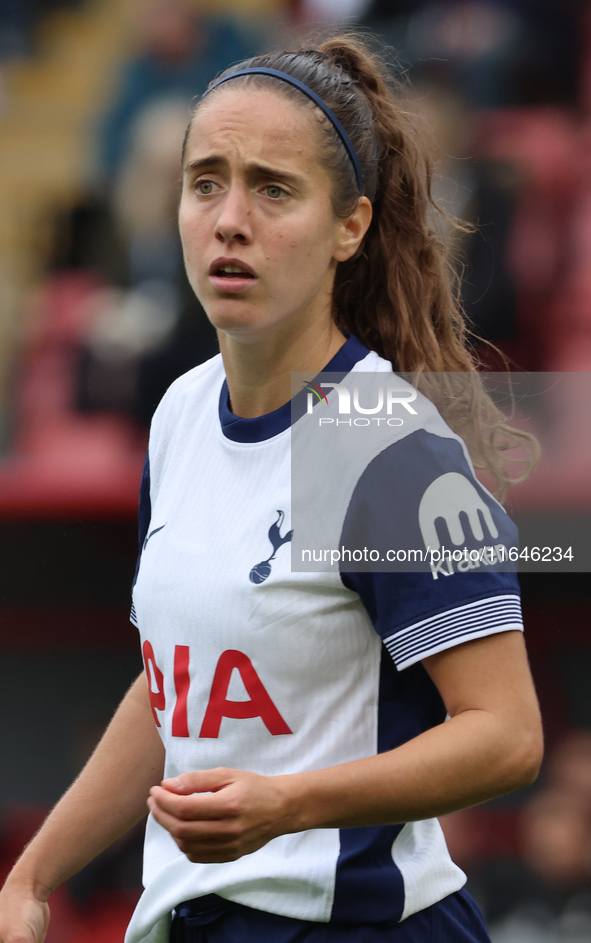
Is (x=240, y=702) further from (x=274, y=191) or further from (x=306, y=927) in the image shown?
(x=274, y=191)

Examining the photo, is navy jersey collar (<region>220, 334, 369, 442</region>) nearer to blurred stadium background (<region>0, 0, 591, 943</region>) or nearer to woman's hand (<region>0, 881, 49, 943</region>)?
woman's hand (<region>0, 881, 49, 943</region>)

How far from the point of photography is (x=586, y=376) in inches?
79.2

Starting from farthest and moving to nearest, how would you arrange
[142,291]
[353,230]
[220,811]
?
1. [142,291]
2. [353,230]
3. [220,811]

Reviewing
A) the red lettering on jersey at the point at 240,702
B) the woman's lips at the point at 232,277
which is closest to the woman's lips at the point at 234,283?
the woman's lips at the point at 232,277

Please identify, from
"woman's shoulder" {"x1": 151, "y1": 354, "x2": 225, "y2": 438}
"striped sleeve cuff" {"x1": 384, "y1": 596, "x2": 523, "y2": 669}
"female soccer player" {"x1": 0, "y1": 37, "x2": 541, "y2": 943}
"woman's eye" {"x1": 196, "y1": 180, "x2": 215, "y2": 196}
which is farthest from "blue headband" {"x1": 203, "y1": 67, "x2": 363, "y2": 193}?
"striped sleeve cuff" {"x1": 384, "y1": 596, "x2": 523, "y2": 669}

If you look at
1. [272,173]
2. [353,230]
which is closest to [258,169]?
[272,173]

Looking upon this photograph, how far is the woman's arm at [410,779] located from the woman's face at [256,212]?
0.38m

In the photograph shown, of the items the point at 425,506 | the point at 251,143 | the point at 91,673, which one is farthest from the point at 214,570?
the point at 91,673

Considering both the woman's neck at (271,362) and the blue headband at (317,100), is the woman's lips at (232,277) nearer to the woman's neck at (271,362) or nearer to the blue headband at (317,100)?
the woman's neck at (271,362)

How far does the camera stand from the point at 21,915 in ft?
3.25

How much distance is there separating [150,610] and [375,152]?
551 mm

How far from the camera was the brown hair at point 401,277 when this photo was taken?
106cm

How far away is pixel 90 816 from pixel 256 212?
0.66 m

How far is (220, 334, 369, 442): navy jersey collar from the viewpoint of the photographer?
987 mm
